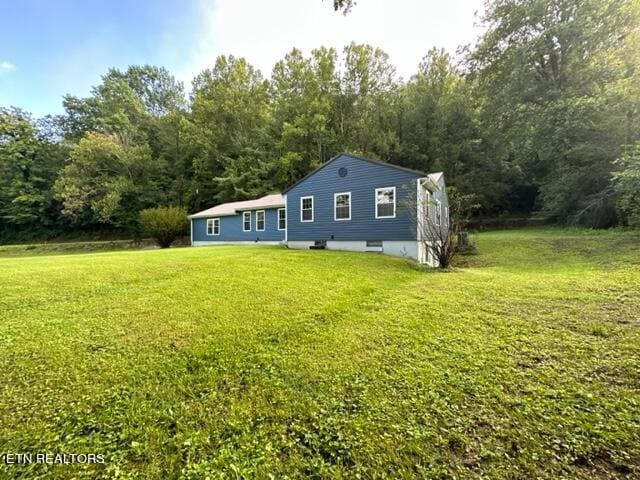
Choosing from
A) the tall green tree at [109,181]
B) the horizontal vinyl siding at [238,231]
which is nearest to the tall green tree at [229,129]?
the tall green tree at [109,181]

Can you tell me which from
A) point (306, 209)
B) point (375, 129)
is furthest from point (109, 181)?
point (375, 129)

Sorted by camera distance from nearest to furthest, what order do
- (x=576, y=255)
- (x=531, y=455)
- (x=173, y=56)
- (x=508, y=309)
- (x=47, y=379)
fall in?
(x=531, y=455), (x=47, y=379), (x=508, y=309), (x=576, y=255), (x=173, y=56)

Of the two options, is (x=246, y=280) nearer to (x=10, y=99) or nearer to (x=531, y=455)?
(x=531, y=455)

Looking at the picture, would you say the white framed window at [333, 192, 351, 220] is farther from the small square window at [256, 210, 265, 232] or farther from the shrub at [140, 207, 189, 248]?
the shrub at [140, 207, 189, 248]

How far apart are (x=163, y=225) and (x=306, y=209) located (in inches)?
525

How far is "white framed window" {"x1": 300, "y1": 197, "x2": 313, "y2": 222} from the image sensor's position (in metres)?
14.2

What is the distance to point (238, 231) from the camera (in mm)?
19297

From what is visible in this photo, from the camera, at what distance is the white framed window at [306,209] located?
14.2 m

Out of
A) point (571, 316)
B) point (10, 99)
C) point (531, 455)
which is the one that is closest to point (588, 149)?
point (571, 316)

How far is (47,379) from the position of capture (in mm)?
2840

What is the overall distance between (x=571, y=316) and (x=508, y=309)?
823 millimetres

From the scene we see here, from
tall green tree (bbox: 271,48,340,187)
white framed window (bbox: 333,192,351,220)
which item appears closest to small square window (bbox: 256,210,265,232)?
white framed window (bbox: 333,192,351,220)

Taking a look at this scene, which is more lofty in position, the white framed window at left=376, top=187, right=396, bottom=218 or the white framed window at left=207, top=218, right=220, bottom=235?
the white framed window at left=376, top=187, right=396, bottom=218

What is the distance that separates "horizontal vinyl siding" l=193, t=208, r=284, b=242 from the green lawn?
11.5m
